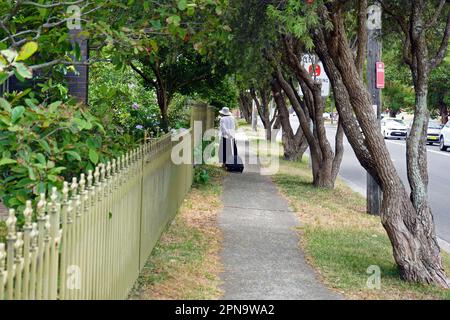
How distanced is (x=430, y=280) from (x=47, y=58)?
4690 mm

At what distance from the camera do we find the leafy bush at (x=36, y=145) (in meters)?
4.87

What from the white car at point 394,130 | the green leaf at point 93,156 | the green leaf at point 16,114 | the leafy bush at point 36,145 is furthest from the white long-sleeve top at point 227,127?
the white car at point 394,130

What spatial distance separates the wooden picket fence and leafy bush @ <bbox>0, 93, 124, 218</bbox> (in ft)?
0.46

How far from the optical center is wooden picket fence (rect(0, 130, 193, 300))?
134 inches

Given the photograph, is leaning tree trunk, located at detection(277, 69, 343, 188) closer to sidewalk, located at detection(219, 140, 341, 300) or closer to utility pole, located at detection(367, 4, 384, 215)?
sidewalk, located at detection(219, 140, 341, 300)

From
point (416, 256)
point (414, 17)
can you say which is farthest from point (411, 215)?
point (414, 17)

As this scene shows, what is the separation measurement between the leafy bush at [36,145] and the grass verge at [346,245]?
326cm

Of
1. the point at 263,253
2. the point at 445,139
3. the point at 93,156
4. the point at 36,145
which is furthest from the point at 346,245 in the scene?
the point at 445,139

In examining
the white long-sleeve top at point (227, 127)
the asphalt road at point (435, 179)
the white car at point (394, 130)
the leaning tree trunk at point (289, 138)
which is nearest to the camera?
the asphalt road at point (435, 179)

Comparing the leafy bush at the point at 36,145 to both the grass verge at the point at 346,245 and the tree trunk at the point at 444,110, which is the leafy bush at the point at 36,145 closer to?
the grass verge at the point at 346,245

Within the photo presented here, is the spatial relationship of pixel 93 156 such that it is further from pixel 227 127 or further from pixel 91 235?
pixel 227 127

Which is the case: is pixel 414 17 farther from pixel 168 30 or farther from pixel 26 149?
pixel 26 149

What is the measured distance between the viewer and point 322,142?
680 inches

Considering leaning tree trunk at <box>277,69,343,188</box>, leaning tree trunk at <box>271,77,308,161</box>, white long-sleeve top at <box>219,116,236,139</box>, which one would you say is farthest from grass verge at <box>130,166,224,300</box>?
leaning tree trunk at <box>271,77,308,161</box>
